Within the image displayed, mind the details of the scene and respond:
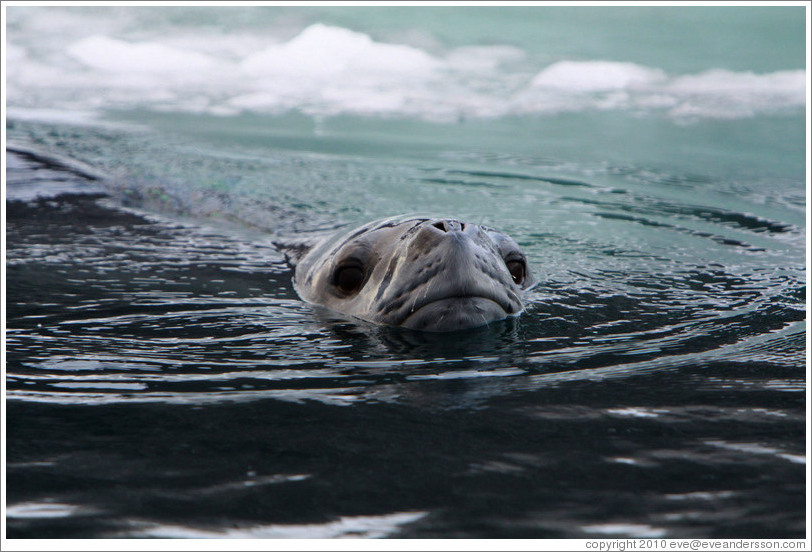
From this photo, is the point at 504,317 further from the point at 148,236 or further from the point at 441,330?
the point at 148,236

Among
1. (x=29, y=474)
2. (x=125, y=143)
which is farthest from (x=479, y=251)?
(x=125, y=143)

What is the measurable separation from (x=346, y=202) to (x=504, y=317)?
446cm

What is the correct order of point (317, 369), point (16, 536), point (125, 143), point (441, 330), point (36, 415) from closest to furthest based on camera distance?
point (16, 536) → point (36, 415) → point (317, 369) → point (441, 330) → point (125, 143)

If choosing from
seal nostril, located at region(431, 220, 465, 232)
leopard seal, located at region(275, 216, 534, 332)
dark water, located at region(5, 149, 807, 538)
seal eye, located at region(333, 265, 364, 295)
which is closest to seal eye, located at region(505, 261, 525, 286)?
leopard seal, located at region(275, 216, 534, 332)

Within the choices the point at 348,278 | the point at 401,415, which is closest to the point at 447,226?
the point at 348,278

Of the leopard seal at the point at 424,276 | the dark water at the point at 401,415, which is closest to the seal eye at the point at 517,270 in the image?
the leopard seal at the point at 424,276

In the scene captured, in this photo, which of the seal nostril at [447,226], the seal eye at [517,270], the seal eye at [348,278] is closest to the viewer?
the seal nostril at [447,226]

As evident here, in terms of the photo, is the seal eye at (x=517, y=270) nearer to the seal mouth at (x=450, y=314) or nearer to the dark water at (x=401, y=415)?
the dark water at (x=401, y=415)

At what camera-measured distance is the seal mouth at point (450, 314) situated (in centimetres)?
358

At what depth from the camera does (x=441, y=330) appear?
3.60 m

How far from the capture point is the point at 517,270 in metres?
4.41

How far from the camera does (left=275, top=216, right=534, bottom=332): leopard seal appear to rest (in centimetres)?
356

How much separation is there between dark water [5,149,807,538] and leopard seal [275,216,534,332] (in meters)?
0.11

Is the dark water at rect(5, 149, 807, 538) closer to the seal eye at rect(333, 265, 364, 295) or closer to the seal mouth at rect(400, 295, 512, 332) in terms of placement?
the seal mouth at rect(400, 295, 512, 332)
